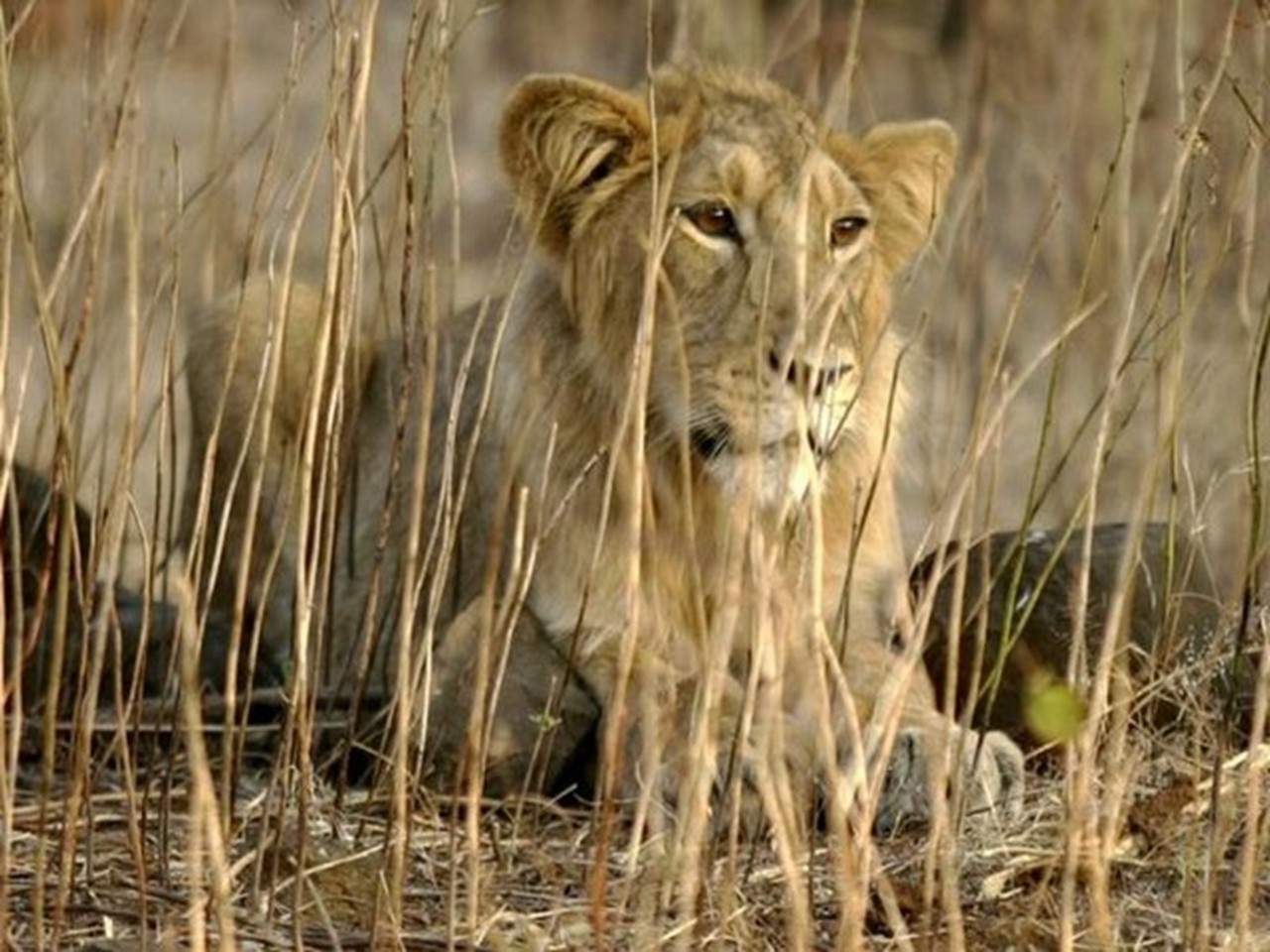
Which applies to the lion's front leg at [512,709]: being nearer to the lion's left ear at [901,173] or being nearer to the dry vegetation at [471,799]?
the dry vegetation at [471,799]

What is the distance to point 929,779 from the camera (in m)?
4.27

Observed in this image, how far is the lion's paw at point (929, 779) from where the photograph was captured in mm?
4246

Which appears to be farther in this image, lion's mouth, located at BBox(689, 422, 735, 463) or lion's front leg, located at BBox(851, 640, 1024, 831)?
lion's mouth, located at BBox(689, 422, 735, 463)

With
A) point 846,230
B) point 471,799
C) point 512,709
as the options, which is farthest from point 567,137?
point 471,799

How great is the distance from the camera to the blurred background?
370 cm

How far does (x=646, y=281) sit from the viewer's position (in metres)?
3.37

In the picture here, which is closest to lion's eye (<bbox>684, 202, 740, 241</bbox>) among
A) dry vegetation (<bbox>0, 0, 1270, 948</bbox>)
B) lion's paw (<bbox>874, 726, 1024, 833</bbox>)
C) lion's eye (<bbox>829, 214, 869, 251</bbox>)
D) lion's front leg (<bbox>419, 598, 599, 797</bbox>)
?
lion's eye (<bbox>829, 214, 869, 251</bbox>)

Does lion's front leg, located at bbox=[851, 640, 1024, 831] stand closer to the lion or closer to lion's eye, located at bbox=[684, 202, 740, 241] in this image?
the lion

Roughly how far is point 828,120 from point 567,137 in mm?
949

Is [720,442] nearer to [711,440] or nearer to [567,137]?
[711,440]

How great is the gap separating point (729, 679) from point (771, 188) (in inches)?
28.3

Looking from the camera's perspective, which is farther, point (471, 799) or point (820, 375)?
point (820, 375)

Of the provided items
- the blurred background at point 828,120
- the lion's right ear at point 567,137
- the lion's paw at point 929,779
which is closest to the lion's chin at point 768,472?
the blurred background at point 828,120

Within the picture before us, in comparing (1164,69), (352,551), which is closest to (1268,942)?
(352,551)
